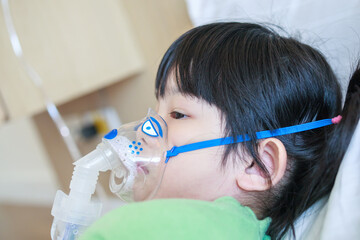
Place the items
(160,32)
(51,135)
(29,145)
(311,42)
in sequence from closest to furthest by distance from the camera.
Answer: (311,42)
(160,32)
(51,135)
(29,145)

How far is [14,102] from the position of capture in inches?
42.8

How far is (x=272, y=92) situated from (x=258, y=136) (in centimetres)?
9

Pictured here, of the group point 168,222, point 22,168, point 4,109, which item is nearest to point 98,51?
point 4,109

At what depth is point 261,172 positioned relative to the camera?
0.73m

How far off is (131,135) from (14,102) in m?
0.53

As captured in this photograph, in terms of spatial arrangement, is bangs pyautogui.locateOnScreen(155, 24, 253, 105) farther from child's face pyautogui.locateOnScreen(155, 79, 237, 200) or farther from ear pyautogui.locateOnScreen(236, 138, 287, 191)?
ear pyautogui.locateOnScreen(236, 138, 287, 191)

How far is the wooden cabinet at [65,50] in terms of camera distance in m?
1.10

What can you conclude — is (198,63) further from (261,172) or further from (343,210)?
(343,210)

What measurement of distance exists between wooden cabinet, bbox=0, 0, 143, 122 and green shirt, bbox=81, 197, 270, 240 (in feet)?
2.17

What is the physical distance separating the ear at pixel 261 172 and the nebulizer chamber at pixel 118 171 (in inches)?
6.3

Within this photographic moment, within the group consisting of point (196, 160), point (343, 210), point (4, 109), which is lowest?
point (343, 210)

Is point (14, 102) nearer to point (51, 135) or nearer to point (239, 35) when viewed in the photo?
point (51, 135)

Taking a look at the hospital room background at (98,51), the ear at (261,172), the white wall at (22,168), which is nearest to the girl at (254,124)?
the ear at (261,172)

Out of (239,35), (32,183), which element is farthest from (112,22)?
(32,183)
